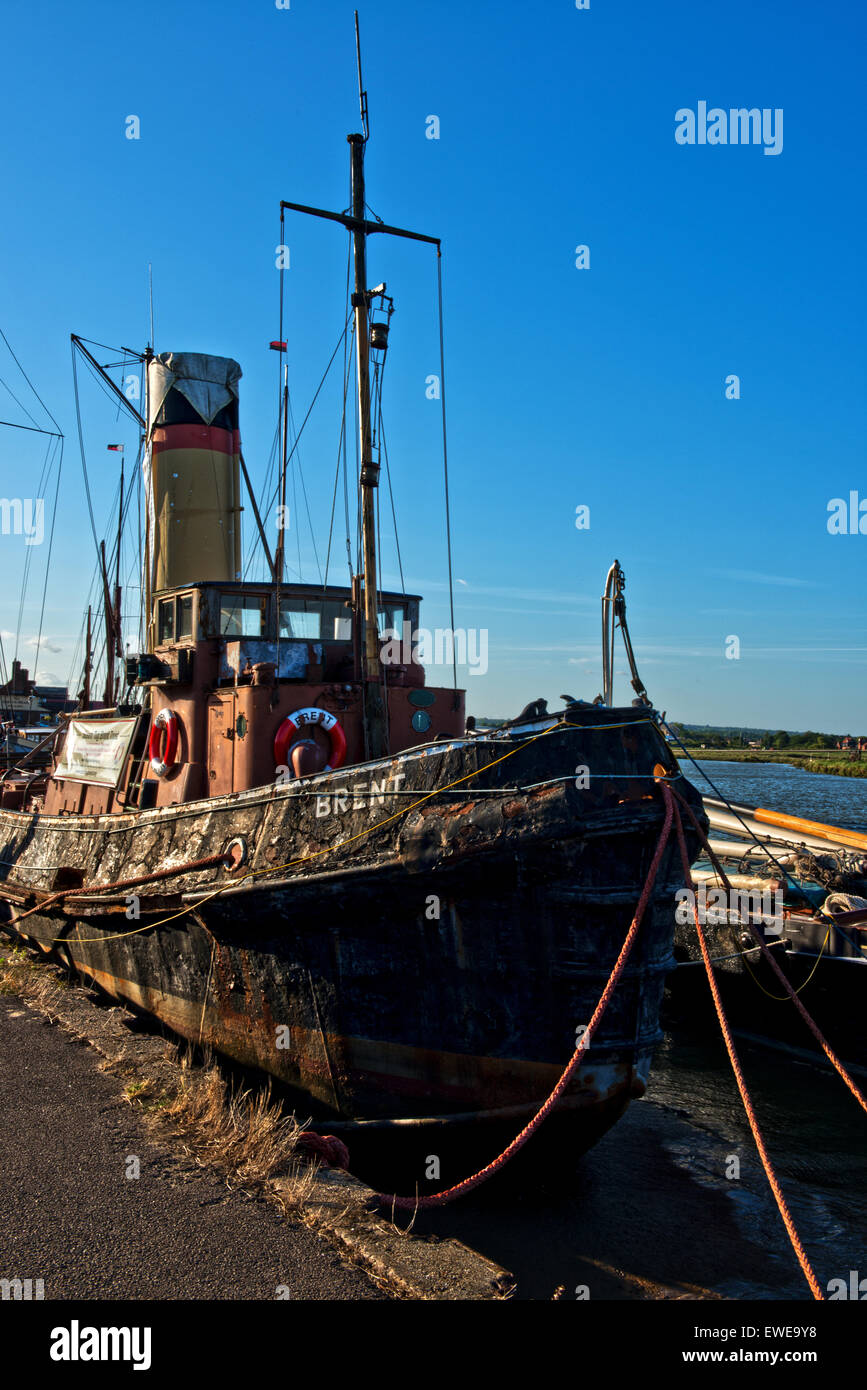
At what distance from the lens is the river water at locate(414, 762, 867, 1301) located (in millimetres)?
6672

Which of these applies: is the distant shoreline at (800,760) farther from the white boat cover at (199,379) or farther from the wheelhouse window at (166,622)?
the wheelhouse window at (166,622)

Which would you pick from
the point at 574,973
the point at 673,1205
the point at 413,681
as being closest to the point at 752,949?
the point at 673,1205

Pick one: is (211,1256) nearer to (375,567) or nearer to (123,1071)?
(123,1071)

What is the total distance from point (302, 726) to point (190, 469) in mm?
7123

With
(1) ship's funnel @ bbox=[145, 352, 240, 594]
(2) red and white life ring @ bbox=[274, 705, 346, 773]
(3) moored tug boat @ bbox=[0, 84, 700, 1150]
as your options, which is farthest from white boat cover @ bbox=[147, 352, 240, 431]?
(2) red and white life ring @ bbox=[274, 705, 346, 773]

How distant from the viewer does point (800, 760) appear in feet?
307

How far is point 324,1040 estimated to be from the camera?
7.15m

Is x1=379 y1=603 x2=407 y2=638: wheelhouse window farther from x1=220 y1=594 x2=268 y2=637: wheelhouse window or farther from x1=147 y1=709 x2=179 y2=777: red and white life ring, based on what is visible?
x1=147 y1=709 x2=179 y2=777: red and white life ring

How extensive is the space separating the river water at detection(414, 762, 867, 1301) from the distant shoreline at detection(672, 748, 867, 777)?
52.1 metres

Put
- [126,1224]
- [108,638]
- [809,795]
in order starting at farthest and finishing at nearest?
[809,795], [108,638], [126,1224]

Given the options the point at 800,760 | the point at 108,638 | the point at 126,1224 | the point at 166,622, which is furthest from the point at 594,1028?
the point at 800,760

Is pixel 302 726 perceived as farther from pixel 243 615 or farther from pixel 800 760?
pixel 800 760

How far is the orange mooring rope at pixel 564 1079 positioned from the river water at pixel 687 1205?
0.85 meters

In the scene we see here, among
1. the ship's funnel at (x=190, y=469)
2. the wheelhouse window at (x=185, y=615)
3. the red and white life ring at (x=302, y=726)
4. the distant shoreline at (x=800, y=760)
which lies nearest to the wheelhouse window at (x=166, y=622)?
the wheelhouse window at (x=185, y=615)
